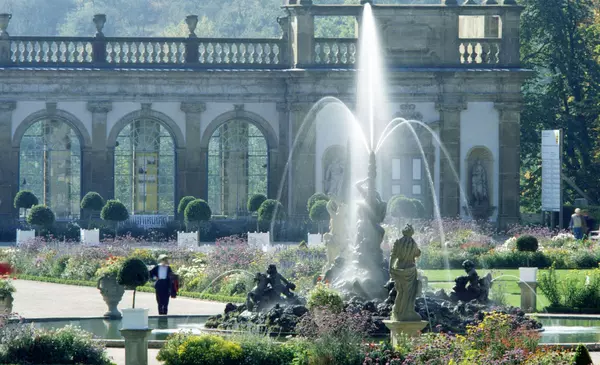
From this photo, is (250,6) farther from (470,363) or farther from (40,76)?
(470,363)

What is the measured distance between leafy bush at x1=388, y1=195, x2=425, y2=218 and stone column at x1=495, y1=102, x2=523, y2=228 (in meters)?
4.65

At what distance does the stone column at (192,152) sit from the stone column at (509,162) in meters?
8.39

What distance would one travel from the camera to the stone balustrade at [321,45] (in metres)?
49.6

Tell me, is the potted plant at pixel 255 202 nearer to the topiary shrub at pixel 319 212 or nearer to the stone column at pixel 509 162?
the topiary shrub at pixel 319 212

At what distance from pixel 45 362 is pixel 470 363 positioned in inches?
223

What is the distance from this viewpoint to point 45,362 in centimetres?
2209

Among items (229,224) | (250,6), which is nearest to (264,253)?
(229,224)

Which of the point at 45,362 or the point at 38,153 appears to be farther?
the point at 38,153

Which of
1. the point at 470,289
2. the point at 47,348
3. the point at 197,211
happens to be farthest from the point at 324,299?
the point at 197,211

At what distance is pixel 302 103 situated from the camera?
49.4 meters

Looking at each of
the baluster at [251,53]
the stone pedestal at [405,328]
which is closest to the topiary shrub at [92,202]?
the baluster at [251,53]

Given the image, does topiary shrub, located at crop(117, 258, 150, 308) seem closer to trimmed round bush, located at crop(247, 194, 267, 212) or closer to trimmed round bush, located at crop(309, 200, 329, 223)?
trimmed round bush, located at crop(309, 200, 329, 223)

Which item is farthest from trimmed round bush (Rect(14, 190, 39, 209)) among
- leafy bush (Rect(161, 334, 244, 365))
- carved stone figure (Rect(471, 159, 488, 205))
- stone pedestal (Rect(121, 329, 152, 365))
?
stone pedestal (Rect(121, 329, 152, 365))

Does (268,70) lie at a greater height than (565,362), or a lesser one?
greater
